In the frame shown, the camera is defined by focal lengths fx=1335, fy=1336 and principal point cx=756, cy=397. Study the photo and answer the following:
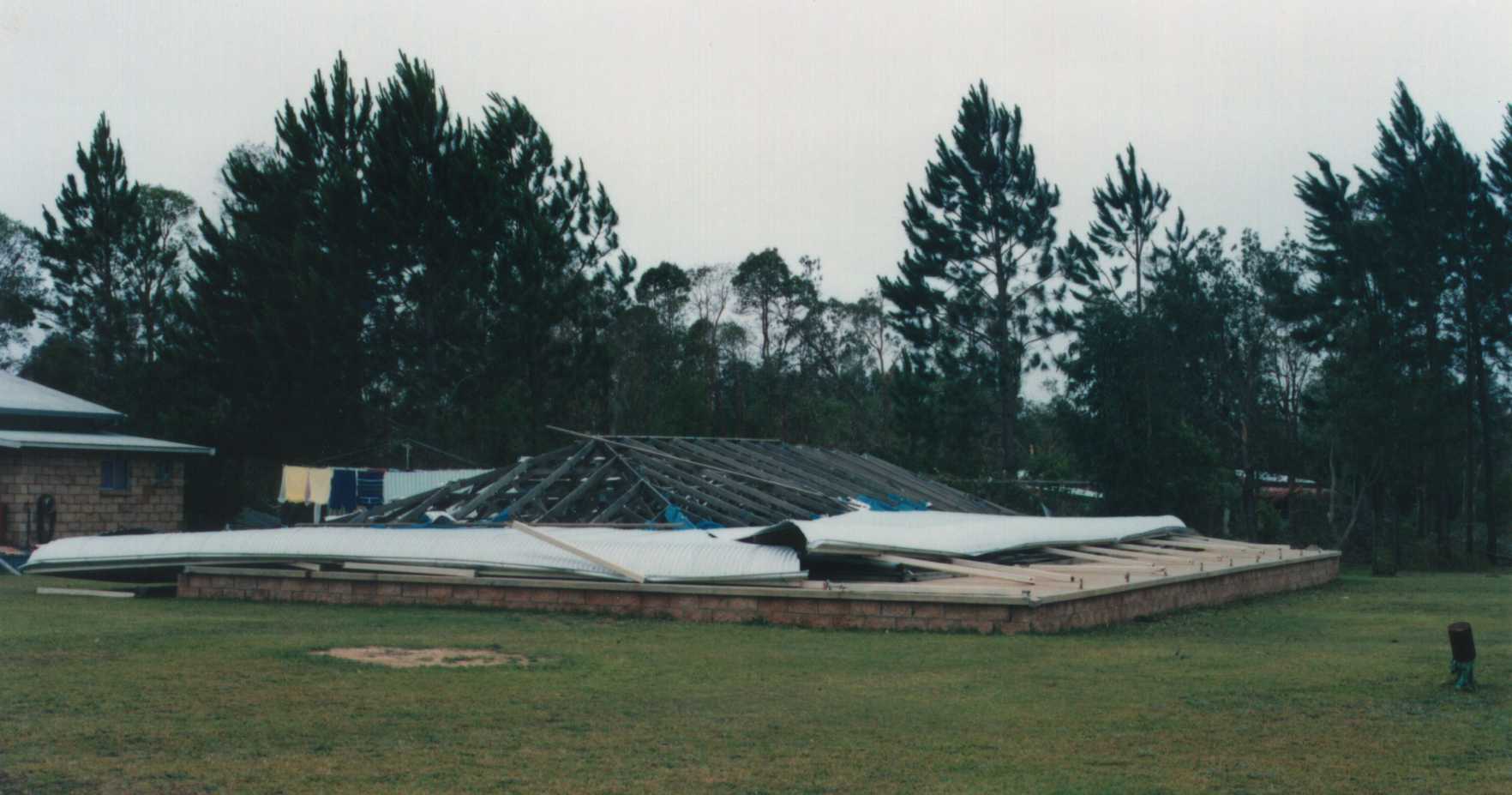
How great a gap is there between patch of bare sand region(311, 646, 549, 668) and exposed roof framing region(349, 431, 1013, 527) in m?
7.45

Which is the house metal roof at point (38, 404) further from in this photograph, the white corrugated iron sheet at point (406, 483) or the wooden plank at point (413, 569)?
the wooden plank at point (413, 569)

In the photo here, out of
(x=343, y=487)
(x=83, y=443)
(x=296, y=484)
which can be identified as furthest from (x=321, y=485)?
(x=83, y=443)

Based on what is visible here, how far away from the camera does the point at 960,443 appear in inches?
1597

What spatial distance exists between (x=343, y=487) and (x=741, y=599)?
55.4ft

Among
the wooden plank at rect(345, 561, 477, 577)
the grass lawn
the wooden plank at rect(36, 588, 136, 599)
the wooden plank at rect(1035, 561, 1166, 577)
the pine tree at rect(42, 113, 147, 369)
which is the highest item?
the pine tree at rect(42, 113, 147, 369)

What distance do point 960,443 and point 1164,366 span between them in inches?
264

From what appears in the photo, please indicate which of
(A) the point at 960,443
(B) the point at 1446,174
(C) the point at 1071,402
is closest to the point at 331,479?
(C) the point at 1071,402

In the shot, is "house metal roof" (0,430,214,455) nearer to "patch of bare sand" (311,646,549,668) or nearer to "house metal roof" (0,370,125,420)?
"house metal roof" (0,370,125,420)

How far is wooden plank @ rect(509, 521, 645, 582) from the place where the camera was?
1262 cm

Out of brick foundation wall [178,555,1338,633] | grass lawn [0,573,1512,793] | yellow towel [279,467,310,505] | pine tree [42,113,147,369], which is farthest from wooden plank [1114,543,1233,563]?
pine tree [42,113,147,369]

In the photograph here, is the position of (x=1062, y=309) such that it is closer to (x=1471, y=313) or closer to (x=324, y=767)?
(x=1471, y=313)

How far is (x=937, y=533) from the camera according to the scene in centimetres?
1534

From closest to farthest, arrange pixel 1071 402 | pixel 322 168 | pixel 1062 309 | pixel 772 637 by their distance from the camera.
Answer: pixel 772 637 → pixel 1071 402 → pixel 322 168 → pixel 1062 309

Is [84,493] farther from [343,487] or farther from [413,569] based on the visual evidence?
[413,569]
